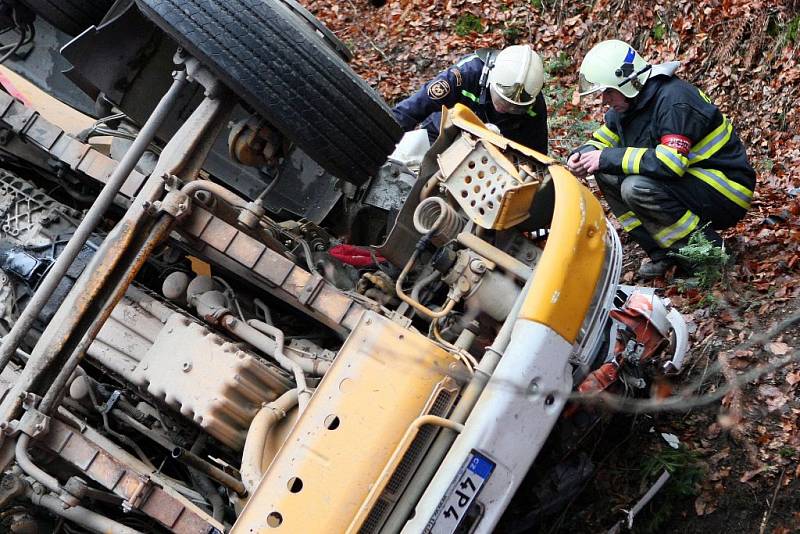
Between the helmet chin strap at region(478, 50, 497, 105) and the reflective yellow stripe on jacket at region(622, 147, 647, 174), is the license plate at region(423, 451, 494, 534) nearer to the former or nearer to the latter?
the reflective yellow stripe on jacket at region(622, 147, 647, 174)

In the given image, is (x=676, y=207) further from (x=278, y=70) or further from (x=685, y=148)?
(x=278, y=70)

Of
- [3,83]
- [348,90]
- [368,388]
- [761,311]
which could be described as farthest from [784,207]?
[3,83]

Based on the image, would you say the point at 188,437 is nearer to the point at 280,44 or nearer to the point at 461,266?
the point at 461,266

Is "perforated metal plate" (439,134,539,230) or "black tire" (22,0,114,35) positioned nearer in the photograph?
"perforated metal plate" (439,134,539,230)

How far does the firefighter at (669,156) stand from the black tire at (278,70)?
1886mm

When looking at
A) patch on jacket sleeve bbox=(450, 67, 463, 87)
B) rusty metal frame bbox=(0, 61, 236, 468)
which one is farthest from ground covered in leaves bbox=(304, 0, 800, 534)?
rusty metal frame bbox=(0, 61, 236, 468)

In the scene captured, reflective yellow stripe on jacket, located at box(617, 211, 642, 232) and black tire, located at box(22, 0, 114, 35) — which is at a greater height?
reflective yellow stripe on jacket, located at box(617, 211, 642, 232)

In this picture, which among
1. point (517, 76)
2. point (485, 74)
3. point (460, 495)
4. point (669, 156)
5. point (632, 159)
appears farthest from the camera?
point (485, 74)

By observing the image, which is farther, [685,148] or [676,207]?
[676,207]

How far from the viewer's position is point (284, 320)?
4.21m

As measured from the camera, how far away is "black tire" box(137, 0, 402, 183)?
3.64 m

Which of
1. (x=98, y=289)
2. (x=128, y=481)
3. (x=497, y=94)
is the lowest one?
(x=128, y=481)

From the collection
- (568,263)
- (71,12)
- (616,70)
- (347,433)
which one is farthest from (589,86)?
(347,433)

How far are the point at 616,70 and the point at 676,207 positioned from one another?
84 centimetres
